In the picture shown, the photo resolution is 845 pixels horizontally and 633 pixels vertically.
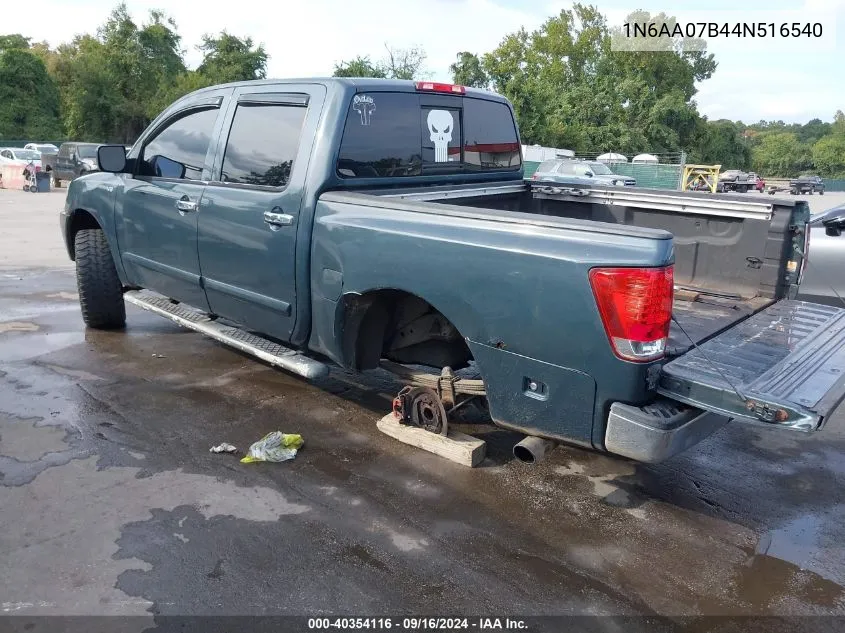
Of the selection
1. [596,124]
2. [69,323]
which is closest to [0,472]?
[69,323]

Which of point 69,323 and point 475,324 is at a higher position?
point 475,324

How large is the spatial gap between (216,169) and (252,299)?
0.95m

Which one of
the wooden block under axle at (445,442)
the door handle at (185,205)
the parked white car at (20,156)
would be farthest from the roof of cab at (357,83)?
the parked white car at (20,156)

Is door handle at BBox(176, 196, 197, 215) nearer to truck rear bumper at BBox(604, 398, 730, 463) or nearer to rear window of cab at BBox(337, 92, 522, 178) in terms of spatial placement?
rear window of cab at BBox(337, 92, 522, 178)

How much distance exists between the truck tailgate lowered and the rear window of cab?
83.9 inches

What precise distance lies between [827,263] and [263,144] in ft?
17.6

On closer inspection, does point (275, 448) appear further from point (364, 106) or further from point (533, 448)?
point (364, 106)

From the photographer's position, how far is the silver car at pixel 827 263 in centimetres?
670

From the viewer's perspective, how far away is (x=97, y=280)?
6.12m

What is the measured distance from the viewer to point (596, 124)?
4512 centimetres

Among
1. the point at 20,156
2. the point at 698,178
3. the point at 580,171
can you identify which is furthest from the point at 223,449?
the point at 20,156

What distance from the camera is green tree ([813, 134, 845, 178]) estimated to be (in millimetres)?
71938

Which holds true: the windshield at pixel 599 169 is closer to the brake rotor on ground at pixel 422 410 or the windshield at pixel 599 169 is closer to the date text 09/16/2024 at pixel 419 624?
the brake rotor on ground at pixel 422 410

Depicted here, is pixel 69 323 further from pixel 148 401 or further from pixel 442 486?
pixel 442 486
